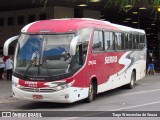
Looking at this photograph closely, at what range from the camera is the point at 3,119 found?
10.9 meters

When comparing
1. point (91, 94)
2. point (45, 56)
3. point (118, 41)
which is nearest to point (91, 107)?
point (91, 94)

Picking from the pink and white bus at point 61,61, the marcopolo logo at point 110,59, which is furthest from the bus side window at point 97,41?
the marcopolo logo at point 110,59

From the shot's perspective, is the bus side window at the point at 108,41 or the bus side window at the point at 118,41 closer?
the bus side window at the point at 108,41

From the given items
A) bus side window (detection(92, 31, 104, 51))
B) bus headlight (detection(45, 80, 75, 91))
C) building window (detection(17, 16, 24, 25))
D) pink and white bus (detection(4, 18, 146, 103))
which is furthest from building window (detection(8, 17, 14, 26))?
bus headlight (detection(45, 80, 75, 91))

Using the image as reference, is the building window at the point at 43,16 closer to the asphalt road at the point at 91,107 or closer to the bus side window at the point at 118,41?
the bus side window at the point at 118,41

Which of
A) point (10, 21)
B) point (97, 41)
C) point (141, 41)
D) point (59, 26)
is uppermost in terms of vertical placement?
point (59, 26)

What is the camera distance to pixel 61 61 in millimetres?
13156

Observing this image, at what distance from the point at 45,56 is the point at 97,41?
272cm

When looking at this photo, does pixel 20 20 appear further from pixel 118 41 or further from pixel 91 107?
pixel 91 107

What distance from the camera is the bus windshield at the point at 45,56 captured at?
13.1m

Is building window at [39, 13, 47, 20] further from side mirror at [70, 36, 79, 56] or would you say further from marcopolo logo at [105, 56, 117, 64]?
side mirror at [70, 36, 79, 56]

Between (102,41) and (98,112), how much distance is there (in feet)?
15.4

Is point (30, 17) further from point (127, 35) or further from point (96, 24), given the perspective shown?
point (96, 24)

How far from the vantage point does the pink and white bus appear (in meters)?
12.9
